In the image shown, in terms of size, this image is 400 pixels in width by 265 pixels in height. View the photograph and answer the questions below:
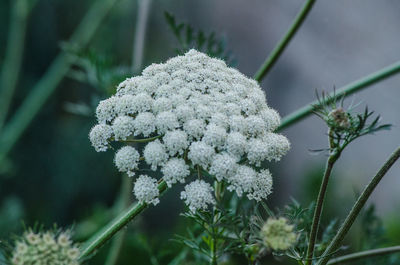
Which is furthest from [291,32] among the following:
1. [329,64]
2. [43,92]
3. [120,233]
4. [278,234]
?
[329,64]

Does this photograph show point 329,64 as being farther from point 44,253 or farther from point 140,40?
point 44,253

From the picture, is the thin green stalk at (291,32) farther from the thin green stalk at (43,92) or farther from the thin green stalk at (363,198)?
the thin green stalk at (43,92)

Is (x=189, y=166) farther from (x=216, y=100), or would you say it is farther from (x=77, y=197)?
(x=77, y=197)

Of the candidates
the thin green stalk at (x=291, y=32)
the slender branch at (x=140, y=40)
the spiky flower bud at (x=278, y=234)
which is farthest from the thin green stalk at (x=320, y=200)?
the slender branch at (x=140, y=40)

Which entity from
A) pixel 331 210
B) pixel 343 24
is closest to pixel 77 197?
pixel 331 210

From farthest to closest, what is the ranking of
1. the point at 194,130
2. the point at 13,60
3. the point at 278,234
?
the point at 13,60 < the point at 194,130 < the point at 278,234

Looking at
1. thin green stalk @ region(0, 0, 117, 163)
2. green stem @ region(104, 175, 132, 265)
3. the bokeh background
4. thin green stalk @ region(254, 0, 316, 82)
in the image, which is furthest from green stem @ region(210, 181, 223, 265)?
thin green stalk @ region(0, 0, 117, 163)
